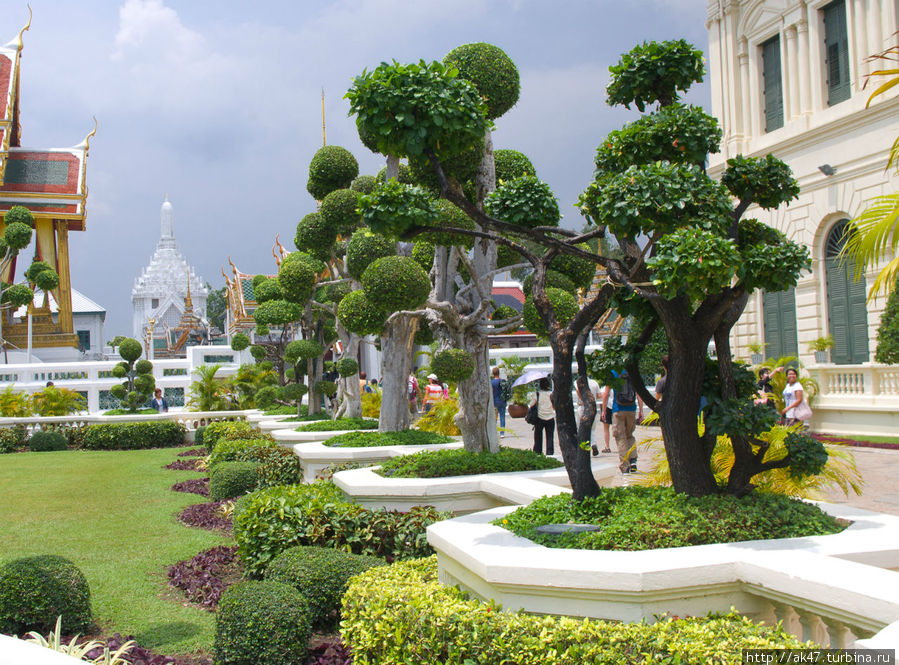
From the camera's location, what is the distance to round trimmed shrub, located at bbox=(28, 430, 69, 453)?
2000cm

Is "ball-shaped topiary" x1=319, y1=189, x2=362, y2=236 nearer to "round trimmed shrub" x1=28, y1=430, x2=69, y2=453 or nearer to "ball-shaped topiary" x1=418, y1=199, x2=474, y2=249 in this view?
"ball-shaped topiary" x1=418, y1=199, x2=474, y2=249

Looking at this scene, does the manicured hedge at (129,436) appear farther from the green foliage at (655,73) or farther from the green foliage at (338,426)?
the green foliage at (655,73)

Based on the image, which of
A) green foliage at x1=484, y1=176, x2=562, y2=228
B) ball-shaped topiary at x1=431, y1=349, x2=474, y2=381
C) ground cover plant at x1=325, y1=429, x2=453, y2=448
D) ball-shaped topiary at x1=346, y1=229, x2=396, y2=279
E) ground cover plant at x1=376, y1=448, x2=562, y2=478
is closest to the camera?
green foliage at x1=484, y1=176, x2=562, y2=228

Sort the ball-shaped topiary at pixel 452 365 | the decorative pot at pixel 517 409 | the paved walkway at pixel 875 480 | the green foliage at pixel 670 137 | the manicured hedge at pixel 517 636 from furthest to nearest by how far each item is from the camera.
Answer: the decorative pot at pixel 517 409 < the paved walkway at pixel 875 480 < the ball-shaped topiary at pixel 452 365 < the green foliage at pixel 670 137 < the manicured hedge at pixel 517 636

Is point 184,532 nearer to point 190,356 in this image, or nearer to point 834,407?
point 834,407

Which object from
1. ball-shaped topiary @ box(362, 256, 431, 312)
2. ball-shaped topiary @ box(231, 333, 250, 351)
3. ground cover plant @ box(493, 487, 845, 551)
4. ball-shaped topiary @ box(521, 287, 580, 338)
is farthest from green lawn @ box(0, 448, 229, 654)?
ball-shaped topiary @ box(231, 333, 250, 351)

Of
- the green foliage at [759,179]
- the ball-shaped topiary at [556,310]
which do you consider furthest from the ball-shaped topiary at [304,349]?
the green foliage at [759,179]

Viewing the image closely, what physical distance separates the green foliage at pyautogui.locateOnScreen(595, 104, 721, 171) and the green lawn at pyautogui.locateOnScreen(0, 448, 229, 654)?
14.6ft

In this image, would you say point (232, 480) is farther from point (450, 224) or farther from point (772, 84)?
point (772, 84)

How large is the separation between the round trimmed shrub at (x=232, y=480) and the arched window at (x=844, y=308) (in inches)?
635

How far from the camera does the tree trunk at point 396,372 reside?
11.6 meters

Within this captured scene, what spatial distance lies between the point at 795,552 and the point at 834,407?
1712cm

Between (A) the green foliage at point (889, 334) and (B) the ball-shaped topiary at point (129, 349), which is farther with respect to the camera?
(B) the ball-shaped topiary at point (129, 349)

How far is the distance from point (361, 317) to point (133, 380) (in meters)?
16.6
